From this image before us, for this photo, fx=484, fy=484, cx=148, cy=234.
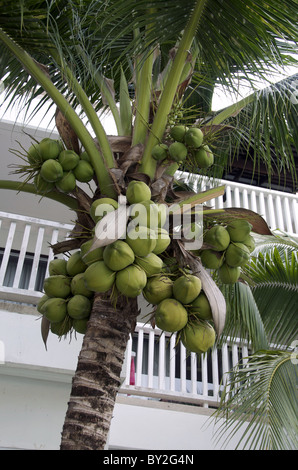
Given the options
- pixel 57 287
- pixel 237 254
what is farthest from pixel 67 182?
pixel 237 254

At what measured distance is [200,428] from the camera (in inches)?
219

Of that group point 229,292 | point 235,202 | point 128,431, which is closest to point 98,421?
point 229,292

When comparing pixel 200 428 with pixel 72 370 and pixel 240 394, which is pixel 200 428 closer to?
pixel 72 370

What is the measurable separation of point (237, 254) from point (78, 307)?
72 cm

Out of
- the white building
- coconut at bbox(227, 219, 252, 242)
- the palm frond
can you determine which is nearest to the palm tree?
coconut at bbox(227, 219, 252, 242)

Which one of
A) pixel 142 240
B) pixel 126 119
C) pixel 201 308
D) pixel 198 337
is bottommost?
pixel 198 337

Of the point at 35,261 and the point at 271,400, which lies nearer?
the point at 271,400

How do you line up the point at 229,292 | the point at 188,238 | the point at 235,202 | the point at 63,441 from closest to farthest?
1. the point at 63,441
2. the point at 188,238
3. the point at 229,292
4. the point at 235,202

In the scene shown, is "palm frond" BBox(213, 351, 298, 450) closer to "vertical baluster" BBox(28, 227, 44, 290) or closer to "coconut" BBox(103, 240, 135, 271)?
"coconut" BBox(103, 240, 135, 271)

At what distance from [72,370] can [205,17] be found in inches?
142

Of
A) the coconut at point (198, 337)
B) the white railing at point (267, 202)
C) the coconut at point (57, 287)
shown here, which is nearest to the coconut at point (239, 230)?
the coconut at point (198, 337)

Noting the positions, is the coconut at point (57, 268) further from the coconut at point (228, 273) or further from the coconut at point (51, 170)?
the coconut at point (228, 273)

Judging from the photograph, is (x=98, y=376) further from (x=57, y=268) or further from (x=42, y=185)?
(x=42, y=185)

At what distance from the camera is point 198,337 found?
6.30ft
